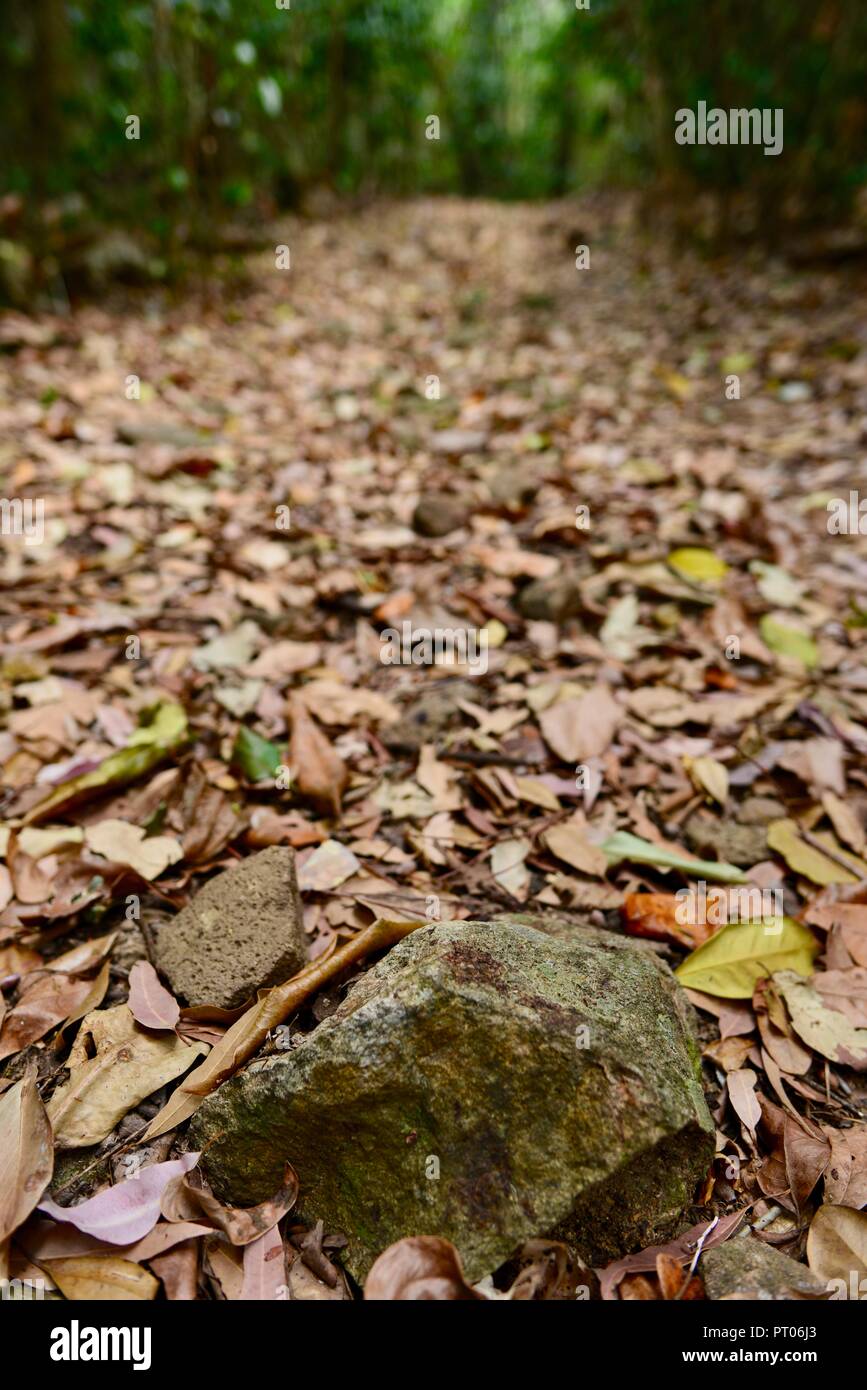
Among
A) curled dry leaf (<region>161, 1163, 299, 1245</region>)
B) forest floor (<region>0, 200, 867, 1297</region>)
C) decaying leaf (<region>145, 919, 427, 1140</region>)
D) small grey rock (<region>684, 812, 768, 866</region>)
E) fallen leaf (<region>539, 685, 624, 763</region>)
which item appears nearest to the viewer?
curled dry leaf (<region>161, 1163, 299, 1245</region>)

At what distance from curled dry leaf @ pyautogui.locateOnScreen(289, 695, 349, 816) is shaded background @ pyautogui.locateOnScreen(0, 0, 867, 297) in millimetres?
4169

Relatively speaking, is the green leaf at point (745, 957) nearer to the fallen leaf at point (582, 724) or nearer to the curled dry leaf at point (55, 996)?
the fallen leaf at point (582, 724)

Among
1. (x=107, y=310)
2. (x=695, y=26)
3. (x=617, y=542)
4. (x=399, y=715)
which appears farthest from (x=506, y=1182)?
(x=695, y=26)

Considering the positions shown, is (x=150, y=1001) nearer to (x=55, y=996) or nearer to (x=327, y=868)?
(x=55, y=996)

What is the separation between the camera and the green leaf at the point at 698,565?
2955 mm

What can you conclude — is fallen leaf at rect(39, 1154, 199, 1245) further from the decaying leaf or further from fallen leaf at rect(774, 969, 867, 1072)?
fallen leaf at rect(774, 969, 867, 1072)

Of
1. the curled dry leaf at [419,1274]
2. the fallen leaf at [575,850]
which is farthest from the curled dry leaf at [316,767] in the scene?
the curled dry leaf at [419,1274]

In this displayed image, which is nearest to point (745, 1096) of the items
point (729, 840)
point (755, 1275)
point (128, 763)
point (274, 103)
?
point (755, 1275)

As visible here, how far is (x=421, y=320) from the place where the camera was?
681 cm

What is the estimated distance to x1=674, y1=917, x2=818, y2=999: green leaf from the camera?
1.62 metres

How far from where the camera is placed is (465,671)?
8.41 feet

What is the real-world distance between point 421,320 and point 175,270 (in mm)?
2059

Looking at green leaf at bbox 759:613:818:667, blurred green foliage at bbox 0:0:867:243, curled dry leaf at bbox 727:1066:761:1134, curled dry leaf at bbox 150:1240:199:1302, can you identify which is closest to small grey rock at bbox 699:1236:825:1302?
curled dry leaf at bbox 727:1066:761:1134
